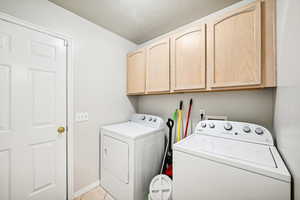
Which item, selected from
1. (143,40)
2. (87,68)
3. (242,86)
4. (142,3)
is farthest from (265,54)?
(87,68)

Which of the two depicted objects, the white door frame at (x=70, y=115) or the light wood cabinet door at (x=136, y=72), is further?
the light wood cabinet door at (x=136, y=72)

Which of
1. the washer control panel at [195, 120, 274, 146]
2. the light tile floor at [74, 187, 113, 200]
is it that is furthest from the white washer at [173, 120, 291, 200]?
the light tile floor at [74, 187, 113, 200]

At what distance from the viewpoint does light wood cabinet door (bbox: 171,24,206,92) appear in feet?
4.51

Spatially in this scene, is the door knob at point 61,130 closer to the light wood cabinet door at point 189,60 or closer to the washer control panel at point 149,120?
the washer control panel at point 149,120

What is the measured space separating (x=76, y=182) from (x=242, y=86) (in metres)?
2.35

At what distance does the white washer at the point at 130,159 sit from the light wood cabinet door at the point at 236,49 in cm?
104

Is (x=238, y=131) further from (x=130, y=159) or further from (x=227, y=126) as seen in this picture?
(x=130, y=159)

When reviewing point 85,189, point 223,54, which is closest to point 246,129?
point 223,54

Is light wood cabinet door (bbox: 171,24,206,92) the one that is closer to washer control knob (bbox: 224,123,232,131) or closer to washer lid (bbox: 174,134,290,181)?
washer control knob (bbox: 224,123,232,131)

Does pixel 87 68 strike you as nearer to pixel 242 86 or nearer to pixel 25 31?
pixel 25 31

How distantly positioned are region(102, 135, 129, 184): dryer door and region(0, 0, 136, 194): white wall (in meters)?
0.21

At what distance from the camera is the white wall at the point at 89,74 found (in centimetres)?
143

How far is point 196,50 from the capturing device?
1418mm

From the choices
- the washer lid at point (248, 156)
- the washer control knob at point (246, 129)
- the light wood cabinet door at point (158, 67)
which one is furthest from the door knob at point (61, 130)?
the washer control knob at point (246, 129)
